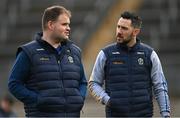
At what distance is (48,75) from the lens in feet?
25.1

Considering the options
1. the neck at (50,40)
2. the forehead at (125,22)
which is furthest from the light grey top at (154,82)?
the neck at (50,40)

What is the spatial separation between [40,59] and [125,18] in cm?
104

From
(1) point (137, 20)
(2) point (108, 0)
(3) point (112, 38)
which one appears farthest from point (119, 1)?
(1) point (137, 20)

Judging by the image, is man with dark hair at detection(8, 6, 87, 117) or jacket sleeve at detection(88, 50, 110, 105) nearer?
man with dark hair at detection(8, 6, 87, 117)

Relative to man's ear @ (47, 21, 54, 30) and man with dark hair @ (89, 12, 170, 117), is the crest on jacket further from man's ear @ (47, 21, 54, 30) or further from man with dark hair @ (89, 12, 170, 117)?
man's ear @ (47, 21, 54, 30)

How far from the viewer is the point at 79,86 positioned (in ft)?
25.9

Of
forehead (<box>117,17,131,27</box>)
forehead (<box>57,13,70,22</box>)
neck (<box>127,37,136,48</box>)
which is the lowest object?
neck (<box>127,37,136,48</box>)

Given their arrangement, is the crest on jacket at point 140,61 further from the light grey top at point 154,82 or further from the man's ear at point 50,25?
the man's ear at point 50,25

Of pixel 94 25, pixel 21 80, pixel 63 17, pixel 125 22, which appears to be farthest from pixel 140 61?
pixel 94 25

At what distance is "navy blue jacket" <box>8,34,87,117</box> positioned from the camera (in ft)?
25.0

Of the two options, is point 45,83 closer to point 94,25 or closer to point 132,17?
point 132,17

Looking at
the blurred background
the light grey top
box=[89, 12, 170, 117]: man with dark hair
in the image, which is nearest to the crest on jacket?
box=[89, 12, 170, 117]: man with dark hair

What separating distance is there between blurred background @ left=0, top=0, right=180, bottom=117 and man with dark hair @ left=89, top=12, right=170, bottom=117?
34.0 feet

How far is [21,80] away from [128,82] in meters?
1.07
